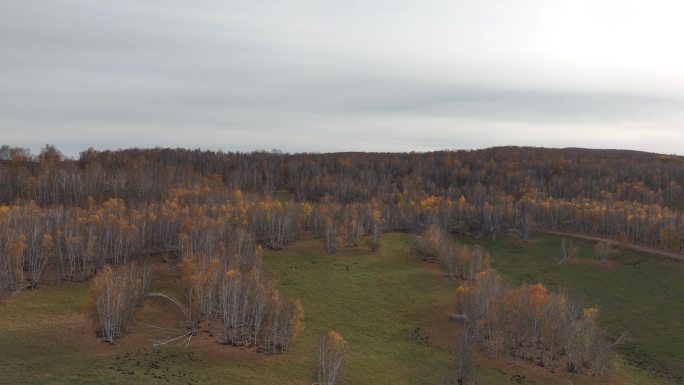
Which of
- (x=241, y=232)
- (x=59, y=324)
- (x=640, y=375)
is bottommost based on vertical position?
(x=640, y=375)

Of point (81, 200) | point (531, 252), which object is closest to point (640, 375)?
point (531, 252)

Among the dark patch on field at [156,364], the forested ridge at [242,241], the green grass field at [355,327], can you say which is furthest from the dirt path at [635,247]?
the dark patch on field at [156,364]

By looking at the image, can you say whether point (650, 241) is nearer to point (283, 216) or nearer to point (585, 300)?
point (585, 300)

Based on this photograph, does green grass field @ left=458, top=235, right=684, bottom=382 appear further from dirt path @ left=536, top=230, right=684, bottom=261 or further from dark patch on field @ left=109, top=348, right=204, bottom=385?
dark patch on field @ left=109, top=348, right=204, bottom=385

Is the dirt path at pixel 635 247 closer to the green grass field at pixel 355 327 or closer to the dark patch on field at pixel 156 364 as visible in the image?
the green grass field at pixel 355 327

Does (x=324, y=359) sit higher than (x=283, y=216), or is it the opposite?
(x=283, y=216)

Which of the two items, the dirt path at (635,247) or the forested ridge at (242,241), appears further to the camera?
the dirt path at (635,247)

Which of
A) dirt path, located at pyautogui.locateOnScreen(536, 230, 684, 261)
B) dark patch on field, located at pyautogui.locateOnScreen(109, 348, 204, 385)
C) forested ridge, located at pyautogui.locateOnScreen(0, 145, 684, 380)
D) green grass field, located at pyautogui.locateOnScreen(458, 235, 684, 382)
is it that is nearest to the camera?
dark patch on field, located at pyautogui.locateOnScreen(109, 348, 204, 385)

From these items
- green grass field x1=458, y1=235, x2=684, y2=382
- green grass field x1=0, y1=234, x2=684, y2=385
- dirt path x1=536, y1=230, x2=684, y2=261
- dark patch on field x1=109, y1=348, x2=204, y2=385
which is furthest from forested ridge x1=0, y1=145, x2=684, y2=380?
green grass field x1=458, y1=235, x2=684, y2=382
